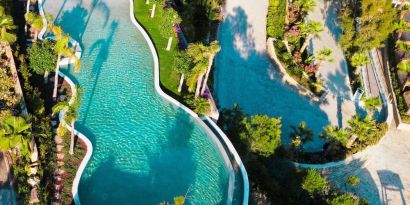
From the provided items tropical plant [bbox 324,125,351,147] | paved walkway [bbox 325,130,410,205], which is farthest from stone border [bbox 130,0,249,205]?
paved walkway [bbox 325,130,410,205]

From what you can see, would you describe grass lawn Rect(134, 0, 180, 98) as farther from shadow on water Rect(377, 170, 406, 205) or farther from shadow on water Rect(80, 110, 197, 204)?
shadow on water Rect(377, 170, 406, 205)

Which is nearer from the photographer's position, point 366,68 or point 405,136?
point 405,136

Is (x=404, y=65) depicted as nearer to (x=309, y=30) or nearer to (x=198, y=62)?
(x=309, y=30)

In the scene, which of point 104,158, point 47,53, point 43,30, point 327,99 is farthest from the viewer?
point 327,99

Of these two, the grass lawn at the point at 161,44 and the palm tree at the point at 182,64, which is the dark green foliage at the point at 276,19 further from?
the palm tree at the point at 182,64

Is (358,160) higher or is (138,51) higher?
(138,51)

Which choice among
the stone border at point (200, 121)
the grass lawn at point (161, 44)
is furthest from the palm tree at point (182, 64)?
the stone border at point (200, 121)

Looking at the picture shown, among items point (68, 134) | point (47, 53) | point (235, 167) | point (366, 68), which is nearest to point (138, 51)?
point (47, 53)

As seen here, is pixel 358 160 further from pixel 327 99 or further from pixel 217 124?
pixel 217 124
